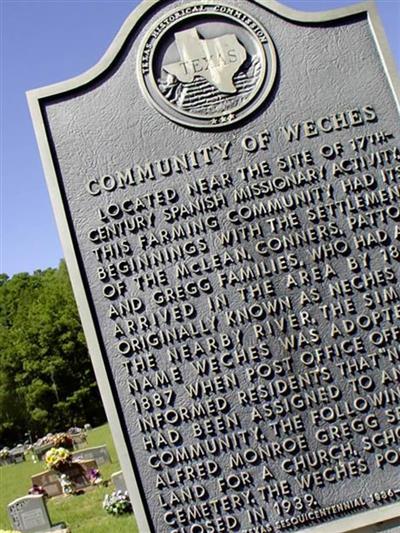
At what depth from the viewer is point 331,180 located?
17.0ft

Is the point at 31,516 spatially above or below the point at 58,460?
below

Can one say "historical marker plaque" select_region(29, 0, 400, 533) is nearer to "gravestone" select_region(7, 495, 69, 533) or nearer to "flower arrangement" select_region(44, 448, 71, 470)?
"gravestone" select_region(7, 495, 69, 533)

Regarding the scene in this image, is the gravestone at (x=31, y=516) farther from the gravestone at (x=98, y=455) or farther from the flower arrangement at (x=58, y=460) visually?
the gravestone at (x=98, y=455)

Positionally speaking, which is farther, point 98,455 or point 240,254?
point 98,455

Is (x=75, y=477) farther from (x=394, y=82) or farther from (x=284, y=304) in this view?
(x=394, y=82)

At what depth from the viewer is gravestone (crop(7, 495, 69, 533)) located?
10.7 metres

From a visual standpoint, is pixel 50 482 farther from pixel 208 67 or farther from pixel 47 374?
pixel 47 374

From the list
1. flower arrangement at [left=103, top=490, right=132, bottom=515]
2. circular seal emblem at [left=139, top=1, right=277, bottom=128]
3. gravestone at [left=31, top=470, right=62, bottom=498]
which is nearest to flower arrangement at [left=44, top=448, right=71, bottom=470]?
gravestone at [left=31, top=470, right=62, bottom=498]

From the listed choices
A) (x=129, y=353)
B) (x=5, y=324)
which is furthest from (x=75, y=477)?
(x=5, y=324)

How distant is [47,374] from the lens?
4056 cm

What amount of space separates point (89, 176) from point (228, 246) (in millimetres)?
1250

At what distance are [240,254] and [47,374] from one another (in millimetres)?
37383

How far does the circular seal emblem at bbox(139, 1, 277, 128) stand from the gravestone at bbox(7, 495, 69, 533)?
7769mm

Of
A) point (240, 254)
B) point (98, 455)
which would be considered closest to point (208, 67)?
point (240, 254)
